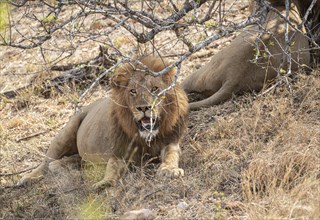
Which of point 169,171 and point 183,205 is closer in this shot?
point 183,205

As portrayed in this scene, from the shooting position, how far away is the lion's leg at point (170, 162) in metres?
5.04

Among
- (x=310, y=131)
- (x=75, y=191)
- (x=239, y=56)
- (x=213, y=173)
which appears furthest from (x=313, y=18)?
(x=75, y=191)

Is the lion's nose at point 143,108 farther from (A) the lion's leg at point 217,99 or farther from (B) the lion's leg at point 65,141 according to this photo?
(B) the lion's leg at point 65,141

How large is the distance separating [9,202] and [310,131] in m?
2.47

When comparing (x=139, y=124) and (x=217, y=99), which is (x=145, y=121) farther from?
(x=217, y=99)

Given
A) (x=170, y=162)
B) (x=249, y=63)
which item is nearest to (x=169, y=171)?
(x=170, y=162)

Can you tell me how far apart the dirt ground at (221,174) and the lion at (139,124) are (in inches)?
5.5

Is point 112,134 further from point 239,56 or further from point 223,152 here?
point 239,56

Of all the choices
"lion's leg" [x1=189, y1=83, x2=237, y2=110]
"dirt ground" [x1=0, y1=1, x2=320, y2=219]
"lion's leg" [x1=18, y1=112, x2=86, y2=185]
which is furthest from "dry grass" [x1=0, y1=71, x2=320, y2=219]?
"lion's leg" [x1=18, y1=112, x2=86, y2=185]

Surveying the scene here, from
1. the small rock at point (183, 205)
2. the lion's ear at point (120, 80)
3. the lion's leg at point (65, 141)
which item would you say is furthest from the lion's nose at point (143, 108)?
the lion's leg at point (65, 141)

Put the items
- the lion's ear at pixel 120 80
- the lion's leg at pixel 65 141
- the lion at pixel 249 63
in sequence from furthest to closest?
the lion's leg at pixel 65 141 < the lion at pixel 249 63 < the lion's ear at pixel 120 80

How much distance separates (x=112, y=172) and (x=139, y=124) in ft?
1.52

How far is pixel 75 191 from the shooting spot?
5219 mm

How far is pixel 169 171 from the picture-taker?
16.6 ft
